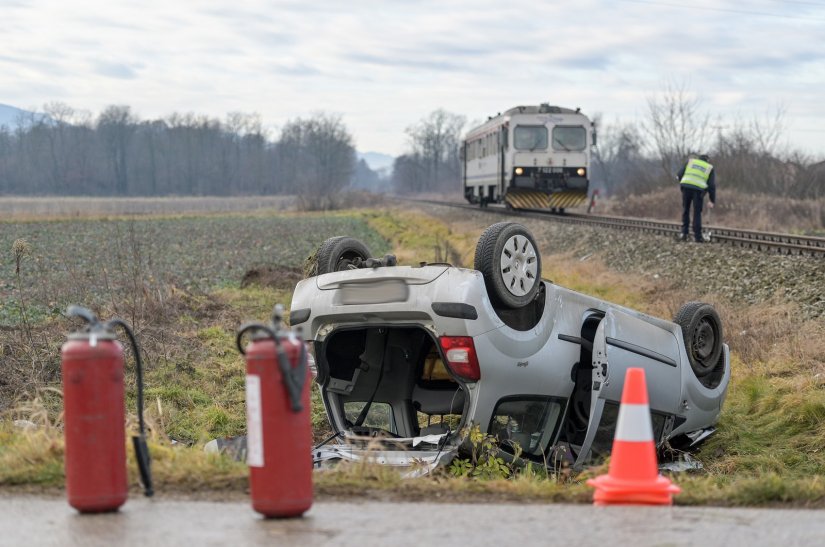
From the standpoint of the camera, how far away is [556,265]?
2128 cm

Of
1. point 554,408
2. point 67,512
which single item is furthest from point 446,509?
point 554,408

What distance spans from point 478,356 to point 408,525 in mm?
1979

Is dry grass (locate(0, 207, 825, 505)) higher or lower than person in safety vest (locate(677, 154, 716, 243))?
Answer: lower

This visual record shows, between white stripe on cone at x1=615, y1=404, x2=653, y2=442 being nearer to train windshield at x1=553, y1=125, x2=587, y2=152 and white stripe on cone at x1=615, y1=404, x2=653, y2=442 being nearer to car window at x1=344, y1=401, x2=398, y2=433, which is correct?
car window at x1=344, y1=401, x2=398, y2=433

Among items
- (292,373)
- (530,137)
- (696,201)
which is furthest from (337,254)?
(530,137)

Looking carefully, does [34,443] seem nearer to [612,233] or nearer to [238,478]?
[238,478]

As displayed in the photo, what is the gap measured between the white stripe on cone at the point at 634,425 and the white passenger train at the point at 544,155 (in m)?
29.1

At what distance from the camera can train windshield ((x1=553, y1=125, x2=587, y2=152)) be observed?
3391 cm

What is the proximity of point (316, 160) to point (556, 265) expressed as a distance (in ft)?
519

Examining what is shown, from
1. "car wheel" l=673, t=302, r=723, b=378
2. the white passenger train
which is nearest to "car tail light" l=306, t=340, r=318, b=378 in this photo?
"car wheel" l=673, t=302, r=723, b=378

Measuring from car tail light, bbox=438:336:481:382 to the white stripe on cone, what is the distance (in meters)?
1.42

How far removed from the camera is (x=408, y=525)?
430 centimetres

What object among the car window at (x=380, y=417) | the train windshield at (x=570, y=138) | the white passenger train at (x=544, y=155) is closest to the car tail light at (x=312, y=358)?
the car window at (x=380, y=417)

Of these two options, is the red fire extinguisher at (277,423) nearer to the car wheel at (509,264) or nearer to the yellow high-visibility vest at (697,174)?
the car wheel at (509,264)
